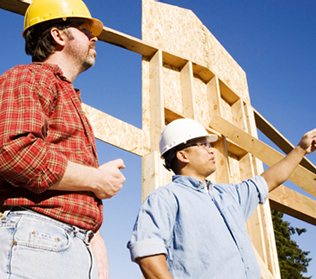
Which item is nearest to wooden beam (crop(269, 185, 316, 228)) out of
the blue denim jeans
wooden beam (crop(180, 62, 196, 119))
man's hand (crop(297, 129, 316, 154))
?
wooden beam (crop(180, 62, 196, 119))

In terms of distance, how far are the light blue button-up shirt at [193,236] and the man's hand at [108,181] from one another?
0.58m

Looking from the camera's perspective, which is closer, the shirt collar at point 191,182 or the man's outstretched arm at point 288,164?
the shirt collar at point 191,182

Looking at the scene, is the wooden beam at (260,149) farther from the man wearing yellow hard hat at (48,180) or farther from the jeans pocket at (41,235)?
the jeans pocket at (41,235)

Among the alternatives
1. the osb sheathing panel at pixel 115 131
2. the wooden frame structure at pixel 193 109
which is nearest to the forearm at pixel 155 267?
the wooden frame structure at pixel 193 109

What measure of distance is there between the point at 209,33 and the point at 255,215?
136 inches

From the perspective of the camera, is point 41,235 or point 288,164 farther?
point 288,164

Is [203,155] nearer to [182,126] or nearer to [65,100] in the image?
[182,126]

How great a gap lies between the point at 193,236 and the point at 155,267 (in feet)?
1.01

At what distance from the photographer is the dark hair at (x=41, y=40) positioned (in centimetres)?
171

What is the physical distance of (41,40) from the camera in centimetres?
172

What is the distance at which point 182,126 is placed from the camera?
111 inches

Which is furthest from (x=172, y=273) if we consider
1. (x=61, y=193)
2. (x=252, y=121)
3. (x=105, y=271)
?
(x=252, y=121)

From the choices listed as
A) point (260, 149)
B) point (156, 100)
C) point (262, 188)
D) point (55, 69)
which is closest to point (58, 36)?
point (55, 69)

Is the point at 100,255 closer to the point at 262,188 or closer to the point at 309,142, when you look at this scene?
the point at 262,188
